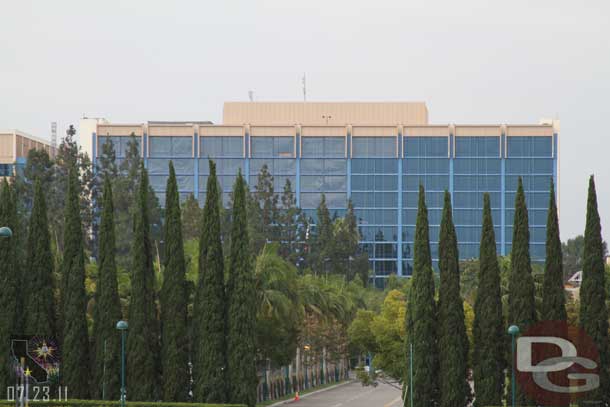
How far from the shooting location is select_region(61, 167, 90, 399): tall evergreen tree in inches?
1996

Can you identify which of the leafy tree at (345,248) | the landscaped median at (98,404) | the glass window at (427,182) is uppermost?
the glass window at (427,182)

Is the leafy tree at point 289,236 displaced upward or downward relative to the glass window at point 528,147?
downward

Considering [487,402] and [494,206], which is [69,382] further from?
[494,206]

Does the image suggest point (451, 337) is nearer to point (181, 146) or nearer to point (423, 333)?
point (423, 333)

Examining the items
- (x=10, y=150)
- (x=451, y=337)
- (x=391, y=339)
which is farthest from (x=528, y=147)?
(x=451, y=337)

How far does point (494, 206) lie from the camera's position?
145 metres

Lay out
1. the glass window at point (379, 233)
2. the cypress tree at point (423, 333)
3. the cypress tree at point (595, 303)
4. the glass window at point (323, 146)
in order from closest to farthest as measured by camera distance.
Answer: the cypress tree at point (595, 303) → the cypress tree at point (423, 333) → the glass window at point (379, 233) → the glass window at point (323, 146)

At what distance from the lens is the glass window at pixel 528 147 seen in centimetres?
14612

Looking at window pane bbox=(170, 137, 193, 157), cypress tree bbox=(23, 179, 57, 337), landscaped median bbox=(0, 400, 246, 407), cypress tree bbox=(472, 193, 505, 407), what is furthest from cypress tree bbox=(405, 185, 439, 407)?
window pane bbox=(170, 137, 193, 157)

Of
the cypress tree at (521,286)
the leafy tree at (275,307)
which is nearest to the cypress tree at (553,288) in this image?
the cypress tree at (521,286)

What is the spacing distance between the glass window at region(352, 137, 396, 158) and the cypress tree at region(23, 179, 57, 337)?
97556mm

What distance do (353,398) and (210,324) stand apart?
1295 inches

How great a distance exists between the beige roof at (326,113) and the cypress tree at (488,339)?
336 feet

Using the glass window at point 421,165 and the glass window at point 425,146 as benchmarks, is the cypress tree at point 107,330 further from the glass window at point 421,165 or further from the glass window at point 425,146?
the glass window at point 425,146
